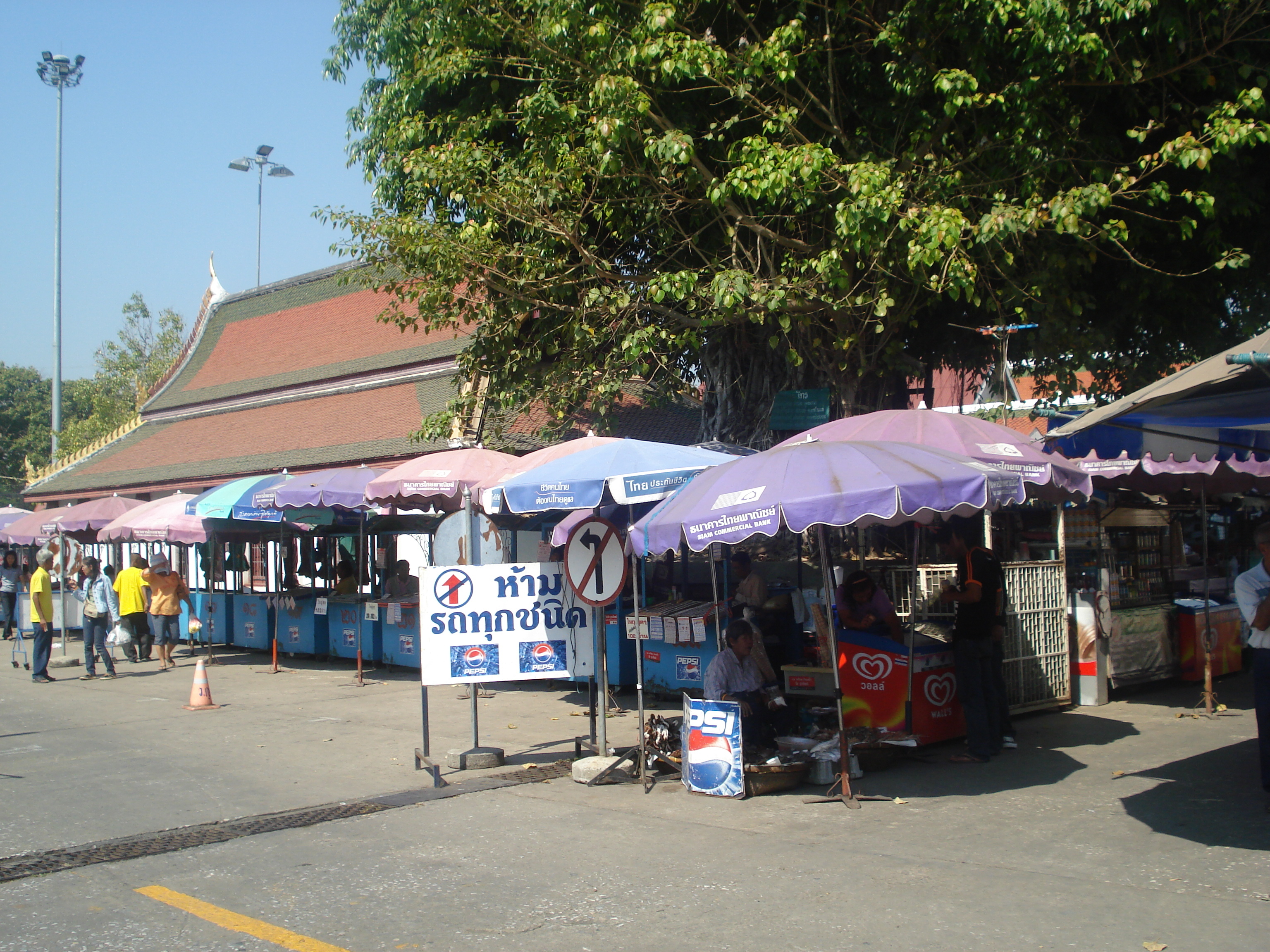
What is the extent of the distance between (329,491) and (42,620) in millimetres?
4879

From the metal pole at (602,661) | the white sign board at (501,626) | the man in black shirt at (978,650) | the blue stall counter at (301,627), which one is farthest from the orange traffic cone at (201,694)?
the man in black shirt at (978,650)

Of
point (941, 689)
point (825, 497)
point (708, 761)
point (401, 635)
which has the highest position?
point (825, 497)

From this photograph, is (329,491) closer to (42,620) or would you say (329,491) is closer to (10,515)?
(42,620)

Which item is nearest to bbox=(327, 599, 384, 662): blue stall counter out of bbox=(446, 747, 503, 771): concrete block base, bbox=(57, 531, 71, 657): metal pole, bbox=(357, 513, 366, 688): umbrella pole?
bbox=(357, 513, 366, 688): umbrella pole

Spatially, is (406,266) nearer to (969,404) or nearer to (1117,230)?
(1117,230)

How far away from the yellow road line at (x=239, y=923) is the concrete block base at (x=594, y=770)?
333 centimetres

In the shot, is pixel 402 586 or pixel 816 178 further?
pixel 402 586

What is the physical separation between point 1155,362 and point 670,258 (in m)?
7.11

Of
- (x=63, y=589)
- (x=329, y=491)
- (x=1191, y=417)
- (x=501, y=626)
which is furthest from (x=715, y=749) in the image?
(x=63, y=589)

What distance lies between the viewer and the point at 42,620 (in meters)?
15.3

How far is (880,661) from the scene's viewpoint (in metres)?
8.91

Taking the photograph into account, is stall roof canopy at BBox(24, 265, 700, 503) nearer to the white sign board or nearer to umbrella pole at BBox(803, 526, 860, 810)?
the white sign board

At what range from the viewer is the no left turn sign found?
8.41 metres

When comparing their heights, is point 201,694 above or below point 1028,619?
below
